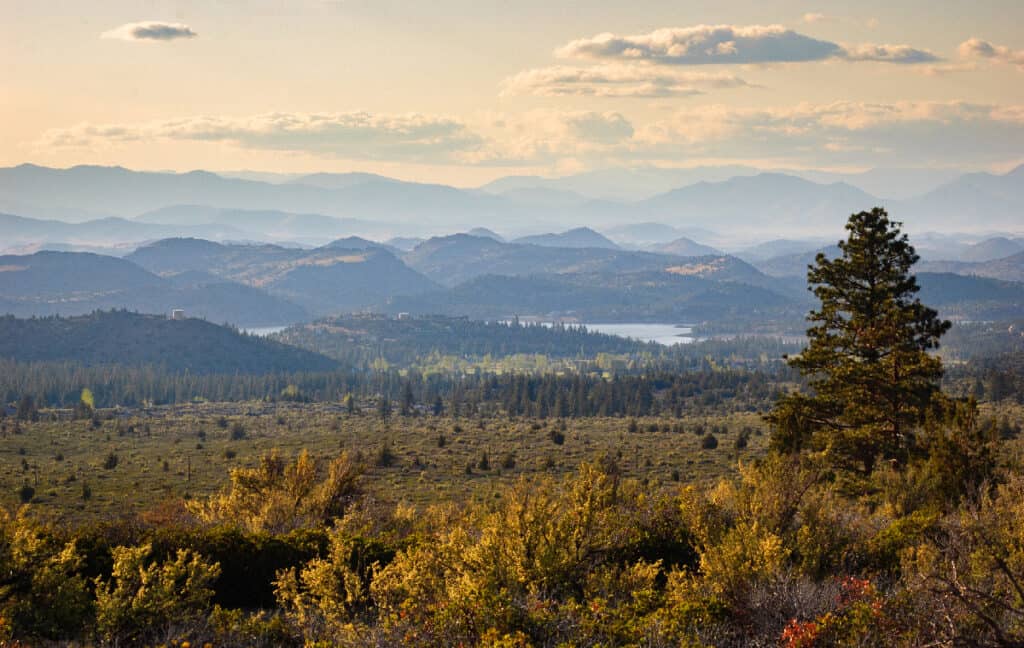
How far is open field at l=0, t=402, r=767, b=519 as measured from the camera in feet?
168

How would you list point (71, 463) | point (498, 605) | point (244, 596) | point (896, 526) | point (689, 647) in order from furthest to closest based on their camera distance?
1. point (71, 463)
2. point (896, 526)
3. point (244, 596)
4. point (498, 605)
5. point (689, 647)

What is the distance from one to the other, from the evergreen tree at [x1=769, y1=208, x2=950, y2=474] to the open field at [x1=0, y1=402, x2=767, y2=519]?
8.35 meters

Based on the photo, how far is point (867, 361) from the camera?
41344mm

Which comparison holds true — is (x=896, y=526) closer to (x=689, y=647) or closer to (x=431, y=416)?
(x=689, y=647)

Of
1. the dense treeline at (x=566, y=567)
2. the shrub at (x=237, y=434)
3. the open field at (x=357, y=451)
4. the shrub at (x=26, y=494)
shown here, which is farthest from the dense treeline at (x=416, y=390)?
the dense treeline at (x=566, y=567)

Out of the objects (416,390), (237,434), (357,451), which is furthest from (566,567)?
(416,390)

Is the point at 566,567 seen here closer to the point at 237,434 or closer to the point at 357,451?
the point at 357,451

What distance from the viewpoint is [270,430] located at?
9444cm

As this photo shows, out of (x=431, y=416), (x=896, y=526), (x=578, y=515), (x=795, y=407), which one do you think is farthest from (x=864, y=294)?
(x=431, y=416)

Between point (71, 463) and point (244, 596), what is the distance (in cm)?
4924

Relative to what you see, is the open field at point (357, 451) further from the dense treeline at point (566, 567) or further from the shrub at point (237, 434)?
the dense treeline at point (566, 567)

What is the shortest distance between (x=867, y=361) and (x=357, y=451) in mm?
36599

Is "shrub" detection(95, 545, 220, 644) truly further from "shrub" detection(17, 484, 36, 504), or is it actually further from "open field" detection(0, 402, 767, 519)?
"shrub" detection(17, 484, 36, 504)

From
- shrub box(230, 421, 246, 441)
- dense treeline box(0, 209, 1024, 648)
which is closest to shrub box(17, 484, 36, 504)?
dense treeline box(0, 209, 1024, 648)
